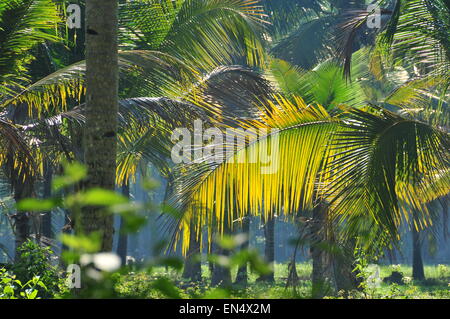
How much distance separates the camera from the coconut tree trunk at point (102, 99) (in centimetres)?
558

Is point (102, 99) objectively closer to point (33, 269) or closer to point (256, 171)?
point (256, 171)

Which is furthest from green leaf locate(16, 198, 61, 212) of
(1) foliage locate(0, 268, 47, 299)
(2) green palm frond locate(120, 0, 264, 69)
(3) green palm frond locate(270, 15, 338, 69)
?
(3) green palm frond locate(270, 15, 338, 69)

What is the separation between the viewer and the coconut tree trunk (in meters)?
5.58

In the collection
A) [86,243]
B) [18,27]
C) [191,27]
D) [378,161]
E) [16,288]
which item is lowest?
[16,288]

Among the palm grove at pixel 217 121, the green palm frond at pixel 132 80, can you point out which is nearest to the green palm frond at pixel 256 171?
the palm grove at pixel 217 121

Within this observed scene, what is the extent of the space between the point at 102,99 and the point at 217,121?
4.00m

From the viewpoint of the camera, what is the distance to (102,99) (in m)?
5.77

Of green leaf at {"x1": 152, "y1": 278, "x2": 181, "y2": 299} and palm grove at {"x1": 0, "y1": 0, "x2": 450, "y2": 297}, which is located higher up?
palm grove at {"x1": 0, "y1": 0, "x2": 450, "y2": 297}

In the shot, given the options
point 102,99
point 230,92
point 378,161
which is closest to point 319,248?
point 102,99

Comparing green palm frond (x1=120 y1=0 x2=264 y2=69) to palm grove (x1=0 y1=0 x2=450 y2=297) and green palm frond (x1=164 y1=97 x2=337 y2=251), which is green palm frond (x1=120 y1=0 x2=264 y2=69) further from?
green palm frond (x1=164 y1=97 x2=337 y2=251)

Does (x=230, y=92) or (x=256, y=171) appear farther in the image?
(x=230, y=92)
